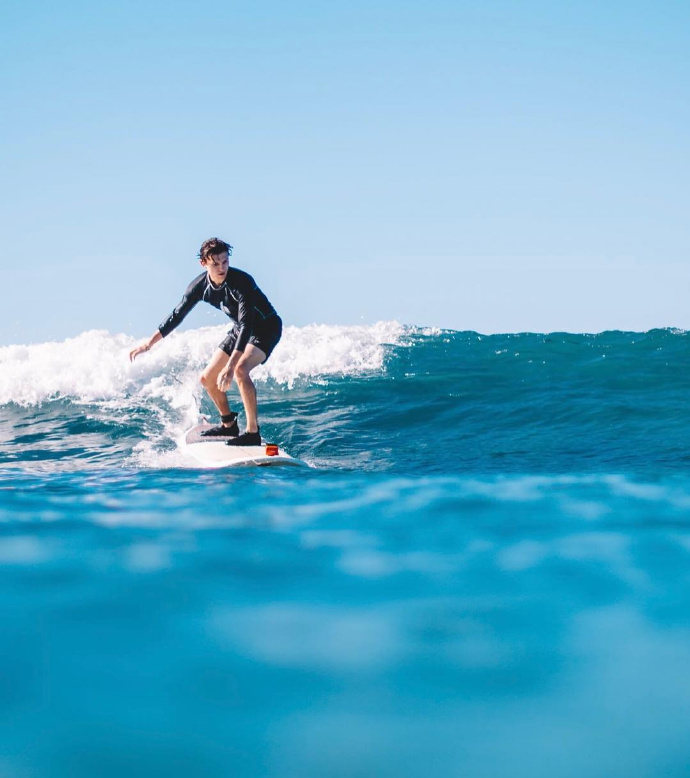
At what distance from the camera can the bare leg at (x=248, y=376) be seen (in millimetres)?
7172

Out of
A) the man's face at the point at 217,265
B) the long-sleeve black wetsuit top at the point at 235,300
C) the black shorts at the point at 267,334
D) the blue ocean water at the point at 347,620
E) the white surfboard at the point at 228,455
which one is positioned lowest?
the blue ocean water at the point at 347,620

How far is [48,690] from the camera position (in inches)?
78.6

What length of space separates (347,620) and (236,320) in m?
5.35

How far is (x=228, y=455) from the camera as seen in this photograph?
707 centimetres

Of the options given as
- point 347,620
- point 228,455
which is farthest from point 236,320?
point 347,620

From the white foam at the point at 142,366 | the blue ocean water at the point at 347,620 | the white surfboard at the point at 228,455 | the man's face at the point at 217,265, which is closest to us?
the blue ocean water at the point at 347,620

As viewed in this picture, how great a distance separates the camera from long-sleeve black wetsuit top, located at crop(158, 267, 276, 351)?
284 inches

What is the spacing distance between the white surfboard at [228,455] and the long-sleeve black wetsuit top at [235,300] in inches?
41.8

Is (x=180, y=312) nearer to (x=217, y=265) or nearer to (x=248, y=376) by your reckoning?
(x=217, y=265)

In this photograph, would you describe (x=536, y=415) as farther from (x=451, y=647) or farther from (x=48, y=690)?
(x=48, y=690)

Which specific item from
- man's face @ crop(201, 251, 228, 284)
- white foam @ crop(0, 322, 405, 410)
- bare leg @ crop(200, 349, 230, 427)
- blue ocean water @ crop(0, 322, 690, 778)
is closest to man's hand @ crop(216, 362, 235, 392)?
bare leg @ crop(200, 349, 230, 427)

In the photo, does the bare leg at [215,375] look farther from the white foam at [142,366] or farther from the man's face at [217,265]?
the white foam at [142,366]

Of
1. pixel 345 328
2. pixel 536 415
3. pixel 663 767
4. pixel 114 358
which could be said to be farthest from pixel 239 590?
pixel 345 328

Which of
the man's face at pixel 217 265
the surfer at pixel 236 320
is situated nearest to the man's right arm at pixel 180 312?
the surfer at pixel 236 320
